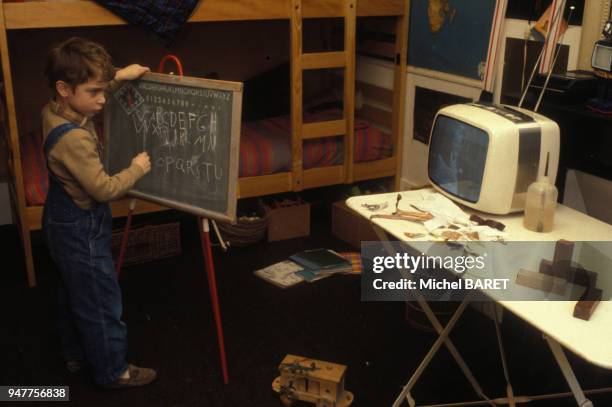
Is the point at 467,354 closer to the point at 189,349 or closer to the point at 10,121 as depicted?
the point at 189,349

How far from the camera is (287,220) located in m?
3.78

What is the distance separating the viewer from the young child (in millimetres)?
2150

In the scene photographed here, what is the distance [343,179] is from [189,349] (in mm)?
1513

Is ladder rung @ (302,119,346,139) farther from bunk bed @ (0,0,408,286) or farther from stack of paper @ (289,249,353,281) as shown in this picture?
stack of paper @ (289,249,353,281)

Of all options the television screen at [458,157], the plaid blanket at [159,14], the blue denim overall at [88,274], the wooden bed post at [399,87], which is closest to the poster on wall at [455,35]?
the wooden bed post at [399,87]

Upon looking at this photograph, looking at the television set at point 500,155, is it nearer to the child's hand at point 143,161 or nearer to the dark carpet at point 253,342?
the dark carpet at point 253,342

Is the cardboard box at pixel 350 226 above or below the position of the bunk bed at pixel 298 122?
below

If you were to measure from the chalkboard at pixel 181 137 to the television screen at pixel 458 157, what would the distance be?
72 cm

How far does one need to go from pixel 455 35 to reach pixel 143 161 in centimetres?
179

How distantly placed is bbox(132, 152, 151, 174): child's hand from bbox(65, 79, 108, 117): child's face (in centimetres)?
26

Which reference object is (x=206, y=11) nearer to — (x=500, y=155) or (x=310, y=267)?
(x=310, y=267)

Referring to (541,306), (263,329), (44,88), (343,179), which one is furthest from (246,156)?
(541,306)

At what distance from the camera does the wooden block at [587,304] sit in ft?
5.29

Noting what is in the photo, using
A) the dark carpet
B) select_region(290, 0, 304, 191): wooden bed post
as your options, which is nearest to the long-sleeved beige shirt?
the dark carpet
